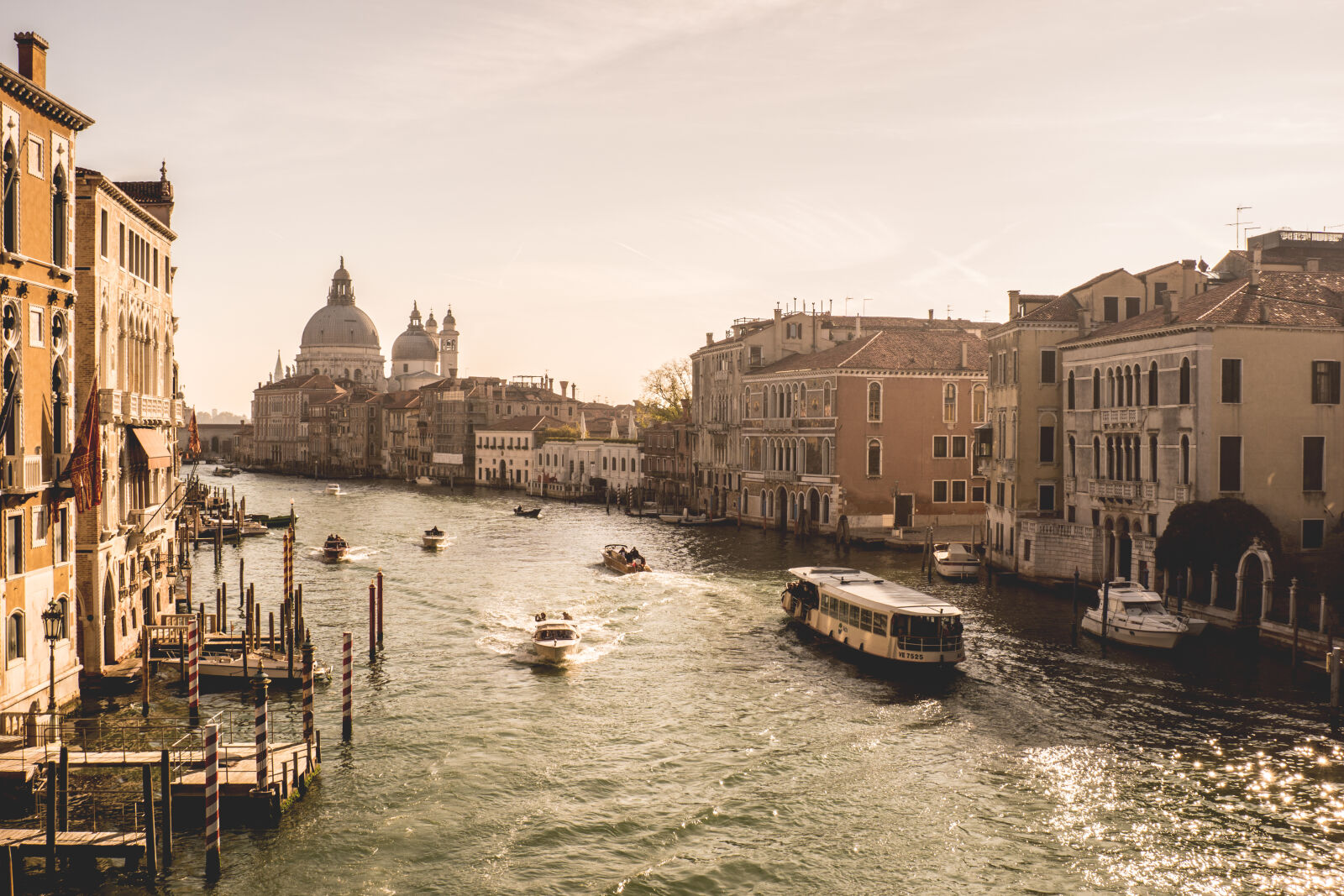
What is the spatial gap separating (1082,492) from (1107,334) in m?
4.75

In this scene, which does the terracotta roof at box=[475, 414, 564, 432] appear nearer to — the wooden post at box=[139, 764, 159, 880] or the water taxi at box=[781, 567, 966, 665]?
the water taxi at box=[781, 567, 966, 665]

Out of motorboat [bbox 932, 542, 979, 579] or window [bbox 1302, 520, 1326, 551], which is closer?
window [bbox 1302, 520, 1326, 551]

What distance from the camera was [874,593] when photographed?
2642cm

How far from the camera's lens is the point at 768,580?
1475 inches

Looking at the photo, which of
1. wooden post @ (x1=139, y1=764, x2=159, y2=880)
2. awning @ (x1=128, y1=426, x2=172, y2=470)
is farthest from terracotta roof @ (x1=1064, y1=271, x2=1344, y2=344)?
wooden post @ (x1=139, y1=764, x2=159, y2=880)

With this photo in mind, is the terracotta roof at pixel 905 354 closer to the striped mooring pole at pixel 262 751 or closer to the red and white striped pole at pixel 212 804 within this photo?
the striped mooring pole at pixel 262 751

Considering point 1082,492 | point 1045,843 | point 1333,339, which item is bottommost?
point 1045,843

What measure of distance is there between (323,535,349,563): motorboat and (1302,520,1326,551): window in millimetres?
32997

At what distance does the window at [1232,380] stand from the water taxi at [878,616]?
8989 mm

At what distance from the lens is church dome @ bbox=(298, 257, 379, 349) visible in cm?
15662

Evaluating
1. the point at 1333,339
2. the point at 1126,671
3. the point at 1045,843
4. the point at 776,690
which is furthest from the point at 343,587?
the point at 1333,339

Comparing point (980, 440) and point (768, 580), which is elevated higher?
point (980, 440)

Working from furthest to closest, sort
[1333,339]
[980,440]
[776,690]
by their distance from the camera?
[980,440], [1333,339], [776,690]

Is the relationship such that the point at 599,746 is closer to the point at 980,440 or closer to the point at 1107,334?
the point at 1107,334
